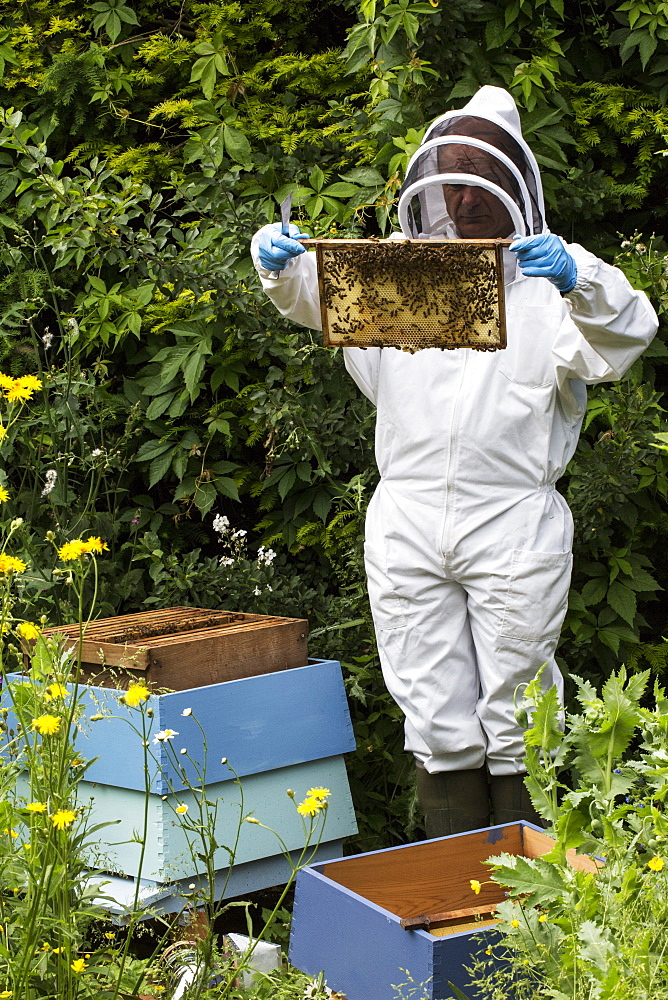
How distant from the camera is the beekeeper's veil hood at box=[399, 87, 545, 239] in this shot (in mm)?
2582

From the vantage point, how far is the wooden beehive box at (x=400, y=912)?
1917 mm

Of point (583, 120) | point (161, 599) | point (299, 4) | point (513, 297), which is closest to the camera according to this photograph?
point (513, 297)

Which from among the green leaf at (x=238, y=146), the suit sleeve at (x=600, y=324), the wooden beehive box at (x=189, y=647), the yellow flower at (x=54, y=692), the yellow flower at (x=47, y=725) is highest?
the green leaf at (x=238, y=146)

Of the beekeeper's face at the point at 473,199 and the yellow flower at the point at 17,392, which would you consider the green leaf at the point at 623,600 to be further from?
the yellow flower at the point at 17,392

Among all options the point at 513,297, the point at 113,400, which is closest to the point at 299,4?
the point at 113,400

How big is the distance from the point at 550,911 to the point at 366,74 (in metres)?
3.29

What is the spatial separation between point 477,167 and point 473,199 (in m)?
0.08

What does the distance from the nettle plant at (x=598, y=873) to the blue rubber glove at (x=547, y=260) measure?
1065 mm

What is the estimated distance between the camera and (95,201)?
12.0 ft

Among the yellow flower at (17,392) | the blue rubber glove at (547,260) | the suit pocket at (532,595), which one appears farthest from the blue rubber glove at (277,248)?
the yellow flower at (17,392)

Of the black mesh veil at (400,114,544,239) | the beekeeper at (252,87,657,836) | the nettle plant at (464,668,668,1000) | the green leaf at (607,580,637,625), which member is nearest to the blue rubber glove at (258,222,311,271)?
the beekeeper at (252,87,657,836)

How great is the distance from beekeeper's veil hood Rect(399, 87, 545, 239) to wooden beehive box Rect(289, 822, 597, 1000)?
1.51 metres

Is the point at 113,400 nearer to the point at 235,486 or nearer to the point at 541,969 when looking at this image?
the point at 235,486

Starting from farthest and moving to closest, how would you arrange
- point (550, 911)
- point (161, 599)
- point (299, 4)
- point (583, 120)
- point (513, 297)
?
point (299, 4), point (583, 120), point (161, 599), point (513, 297), point (550, 911)
